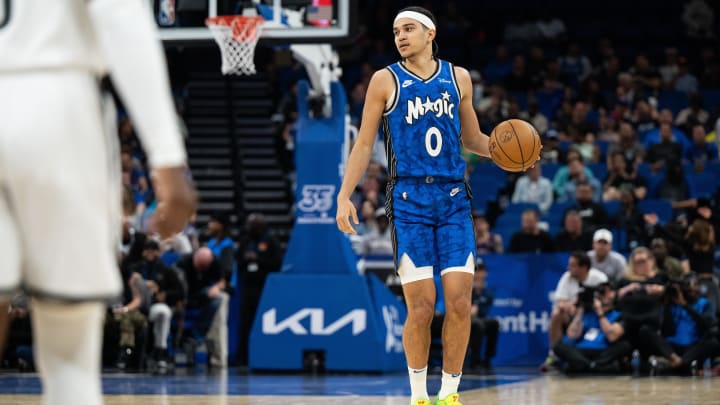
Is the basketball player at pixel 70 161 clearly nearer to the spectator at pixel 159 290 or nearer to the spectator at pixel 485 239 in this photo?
the spectator at pixel 159 290

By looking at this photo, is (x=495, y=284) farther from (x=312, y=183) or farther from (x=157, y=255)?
(x=157, y=255)

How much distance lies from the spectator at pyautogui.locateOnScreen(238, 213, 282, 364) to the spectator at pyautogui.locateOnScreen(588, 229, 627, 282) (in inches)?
146

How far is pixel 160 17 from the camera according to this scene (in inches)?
456

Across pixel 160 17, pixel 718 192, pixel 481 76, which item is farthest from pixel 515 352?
pixel 481 76

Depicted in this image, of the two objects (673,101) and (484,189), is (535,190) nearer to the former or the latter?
(484,189)

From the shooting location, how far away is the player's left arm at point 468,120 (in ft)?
24.2

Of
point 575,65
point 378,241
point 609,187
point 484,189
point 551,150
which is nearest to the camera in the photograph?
point 378,241

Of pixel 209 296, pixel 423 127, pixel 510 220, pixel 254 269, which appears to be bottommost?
pixel 209 296

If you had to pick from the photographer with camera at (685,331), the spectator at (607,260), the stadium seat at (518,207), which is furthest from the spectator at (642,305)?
the stadium seat at (518,207)

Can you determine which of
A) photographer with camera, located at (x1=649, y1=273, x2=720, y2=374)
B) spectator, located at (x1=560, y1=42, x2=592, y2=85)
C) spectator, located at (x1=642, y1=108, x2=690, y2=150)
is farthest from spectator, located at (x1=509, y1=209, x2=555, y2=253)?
spectator, located at (x1=560, y1=42, x2=592, y2=85)

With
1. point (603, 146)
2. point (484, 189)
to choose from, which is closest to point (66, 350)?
point (484, 189)

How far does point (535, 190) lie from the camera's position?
54.0ft

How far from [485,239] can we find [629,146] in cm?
319

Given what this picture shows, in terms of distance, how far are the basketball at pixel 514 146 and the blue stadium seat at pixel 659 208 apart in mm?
8675
